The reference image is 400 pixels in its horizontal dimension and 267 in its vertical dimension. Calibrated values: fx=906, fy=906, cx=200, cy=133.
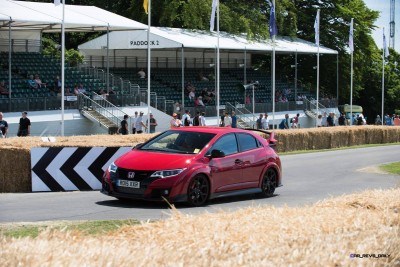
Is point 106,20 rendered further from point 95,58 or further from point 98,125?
point 95,58

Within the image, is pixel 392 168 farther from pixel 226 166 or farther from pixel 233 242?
pixel 233 242

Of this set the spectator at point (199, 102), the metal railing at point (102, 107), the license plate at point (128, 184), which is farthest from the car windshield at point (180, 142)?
the spectator at point (199, 102)

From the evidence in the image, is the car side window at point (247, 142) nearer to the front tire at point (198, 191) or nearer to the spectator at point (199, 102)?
the front tire at point (198, 191)

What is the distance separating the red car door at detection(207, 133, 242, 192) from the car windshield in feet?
Result: 0.82

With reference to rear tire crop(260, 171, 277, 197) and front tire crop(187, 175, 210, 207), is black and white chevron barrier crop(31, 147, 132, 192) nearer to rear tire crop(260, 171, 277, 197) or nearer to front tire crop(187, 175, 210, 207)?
rear tire crop(260, 171, 277, 197)

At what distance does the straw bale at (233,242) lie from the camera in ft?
18.3

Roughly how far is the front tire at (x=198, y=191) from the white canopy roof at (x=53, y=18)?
70.9 feet

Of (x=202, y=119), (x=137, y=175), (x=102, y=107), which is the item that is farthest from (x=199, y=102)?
(x=137, y=175)

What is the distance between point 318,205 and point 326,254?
9.45ft

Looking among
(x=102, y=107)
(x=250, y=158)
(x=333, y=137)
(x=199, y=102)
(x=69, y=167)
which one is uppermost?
(x=199, y=102)

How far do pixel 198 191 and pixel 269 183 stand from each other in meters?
2.58

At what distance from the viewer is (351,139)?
148ft

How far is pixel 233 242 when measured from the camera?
6.30 metres

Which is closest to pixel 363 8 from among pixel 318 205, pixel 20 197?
pixel 20 197
